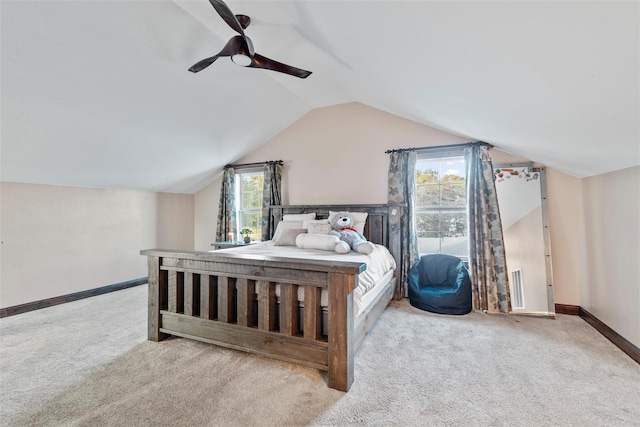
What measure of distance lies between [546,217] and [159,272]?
422 centimetres

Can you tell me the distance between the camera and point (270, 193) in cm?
466

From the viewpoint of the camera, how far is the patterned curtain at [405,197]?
12.1 ft

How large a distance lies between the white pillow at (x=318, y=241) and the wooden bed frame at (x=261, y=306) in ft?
2.54

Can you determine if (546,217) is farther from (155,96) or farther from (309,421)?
(155,96)

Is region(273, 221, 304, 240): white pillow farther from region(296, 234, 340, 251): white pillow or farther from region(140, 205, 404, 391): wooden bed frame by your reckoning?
region(140, 205, 404, 391): wooden bed frame

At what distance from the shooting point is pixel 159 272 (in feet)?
8.17

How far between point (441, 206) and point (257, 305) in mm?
2862

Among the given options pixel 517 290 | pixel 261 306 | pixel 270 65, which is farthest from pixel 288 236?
pixel 517 290

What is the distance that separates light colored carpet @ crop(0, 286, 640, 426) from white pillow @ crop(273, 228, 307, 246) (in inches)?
60.0

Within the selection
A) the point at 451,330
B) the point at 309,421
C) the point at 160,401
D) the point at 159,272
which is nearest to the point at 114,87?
the point at 159,272

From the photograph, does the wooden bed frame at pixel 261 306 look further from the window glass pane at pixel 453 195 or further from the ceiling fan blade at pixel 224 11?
the window glass pane at pixel 453 195

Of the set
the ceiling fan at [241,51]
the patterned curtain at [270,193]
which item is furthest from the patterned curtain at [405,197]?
the ceiling fan at [241,51]

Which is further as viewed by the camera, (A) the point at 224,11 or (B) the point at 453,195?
(B) the point at 453,195

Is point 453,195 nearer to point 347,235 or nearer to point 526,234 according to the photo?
point 526,234
